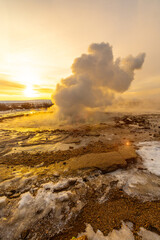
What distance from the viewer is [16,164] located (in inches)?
249

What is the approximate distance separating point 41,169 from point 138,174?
220 inches

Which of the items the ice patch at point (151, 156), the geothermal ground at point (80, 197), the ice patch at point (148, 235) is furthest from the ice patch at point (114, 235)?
the ice patch at point (151, 156)

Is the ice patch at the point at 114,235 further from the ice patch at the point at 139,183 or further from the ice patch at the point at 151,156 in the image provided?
the ice patch at the point at 151,156

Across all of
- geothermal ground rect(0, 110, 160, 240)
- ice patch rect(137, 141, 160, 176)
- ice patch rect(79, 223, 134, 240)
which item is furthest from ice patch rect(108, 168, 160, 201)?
ice patch rect(79, 223, 134, 240)

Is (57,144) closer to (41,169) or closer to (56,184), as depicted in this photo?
(41,169)

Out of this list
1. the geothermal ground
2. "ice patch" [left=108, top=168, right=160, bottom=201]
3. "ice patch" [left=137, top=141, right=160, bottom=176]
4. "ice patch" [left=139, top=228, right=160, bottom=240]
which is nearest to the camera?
"ice patch" [left=139, top=228, right=160, bottom=240]

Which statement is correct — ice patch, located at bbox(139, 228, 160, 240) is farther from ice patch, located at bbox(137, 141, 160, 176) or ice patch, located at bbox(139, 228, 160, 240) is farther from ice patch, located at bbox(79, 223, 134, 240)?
ice patch, located at bbox(137, 141, 160, 176)

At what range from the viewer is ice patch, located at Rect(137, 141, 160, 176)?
5.71 meters

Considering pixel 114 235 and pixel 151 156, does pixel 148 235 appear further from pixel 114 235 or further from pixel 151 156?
pixel 151 156

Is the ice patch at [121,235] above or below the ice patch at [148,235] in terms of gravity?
below

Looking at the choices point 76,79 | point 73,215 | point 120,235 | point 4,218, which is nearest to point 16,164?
point 4,218

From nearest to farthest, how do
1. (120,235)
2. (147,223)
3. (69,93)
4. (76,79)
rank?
1. (120,235)
2. (147,223)
3. (69,93)
4. (76,79)

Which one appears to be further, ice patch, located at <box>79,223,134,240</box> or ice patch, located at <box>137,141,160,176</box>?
ice patch, located at <box>137,141,160,176</box>

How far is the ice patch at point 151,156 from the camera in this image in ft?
18.7
